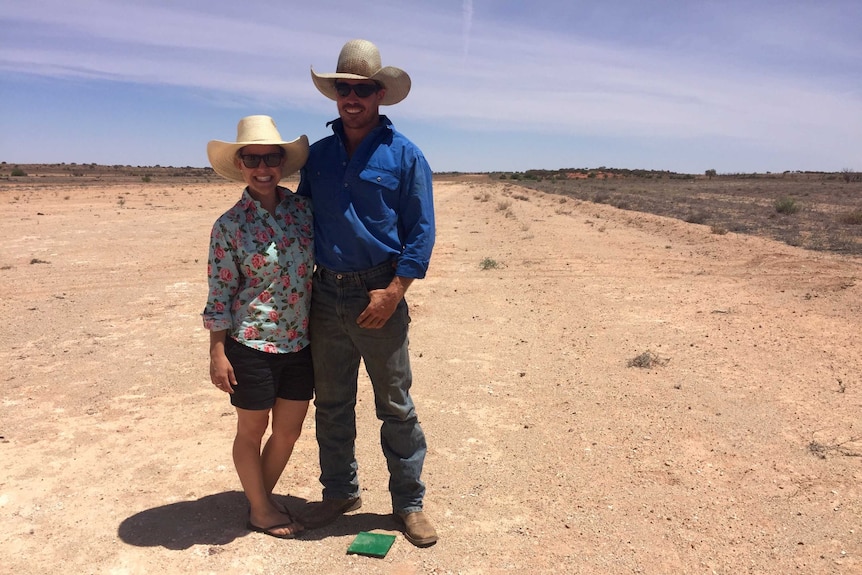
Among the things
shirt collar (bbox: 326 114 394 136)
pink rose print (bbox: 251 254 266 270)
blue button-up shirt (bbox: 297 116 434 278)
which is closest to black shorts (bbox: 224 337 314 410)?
pink rose print (bbox: 251 254 266 270)

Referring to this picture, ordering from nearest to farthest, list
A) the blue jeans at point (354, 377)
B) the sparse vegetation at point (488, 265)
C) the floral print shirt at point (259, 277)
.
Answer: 1. the floral print shirt at point (259, 277)
2. the blue jeans at point (354, 377)
3. the sparse vegetation at point (488, 265)

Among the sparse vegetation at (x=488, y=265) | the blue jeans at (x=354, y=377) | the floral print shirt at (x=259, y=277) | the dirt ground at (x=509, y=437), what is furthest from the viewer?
the sparse vegetation at (x=488, y=265)

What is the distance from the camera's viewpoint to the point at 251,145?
277 cm

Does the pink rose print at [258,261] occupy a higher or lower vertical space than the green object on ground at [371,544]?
higher

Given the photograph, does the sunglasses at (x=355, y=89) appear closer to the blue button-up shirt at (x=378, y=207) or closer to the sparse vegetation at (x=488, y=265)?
the blue button-up shirt at (x=378, y=207)

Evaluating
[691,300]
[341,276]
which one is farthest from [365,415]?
[691,300]

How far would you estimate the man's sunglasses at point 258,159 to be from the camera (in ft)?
9.10

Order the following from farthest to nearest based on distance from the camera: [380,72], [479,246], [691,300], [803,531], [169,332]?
[479,246], [691,300], [169,332], [803,531], [380,72]

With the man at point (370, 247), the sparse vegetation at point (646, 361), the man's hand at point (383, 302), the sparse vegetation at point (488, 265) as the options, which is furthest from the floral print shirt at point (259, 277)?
the sparse vegetation at point (488, 265)

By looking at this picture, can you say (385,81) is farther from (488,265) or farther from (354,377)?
(488,265)

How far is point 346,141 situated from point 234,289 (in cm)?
86

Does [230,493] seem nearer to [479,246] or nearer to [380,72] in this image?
[380,72]

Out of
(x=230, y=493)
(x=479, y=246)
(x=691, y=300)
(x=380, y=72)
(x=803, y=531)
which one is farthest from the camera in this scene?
(x=479, y=246)

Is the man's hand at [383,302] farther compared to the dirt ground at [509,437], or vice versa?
the dirt ground at [509,437]
